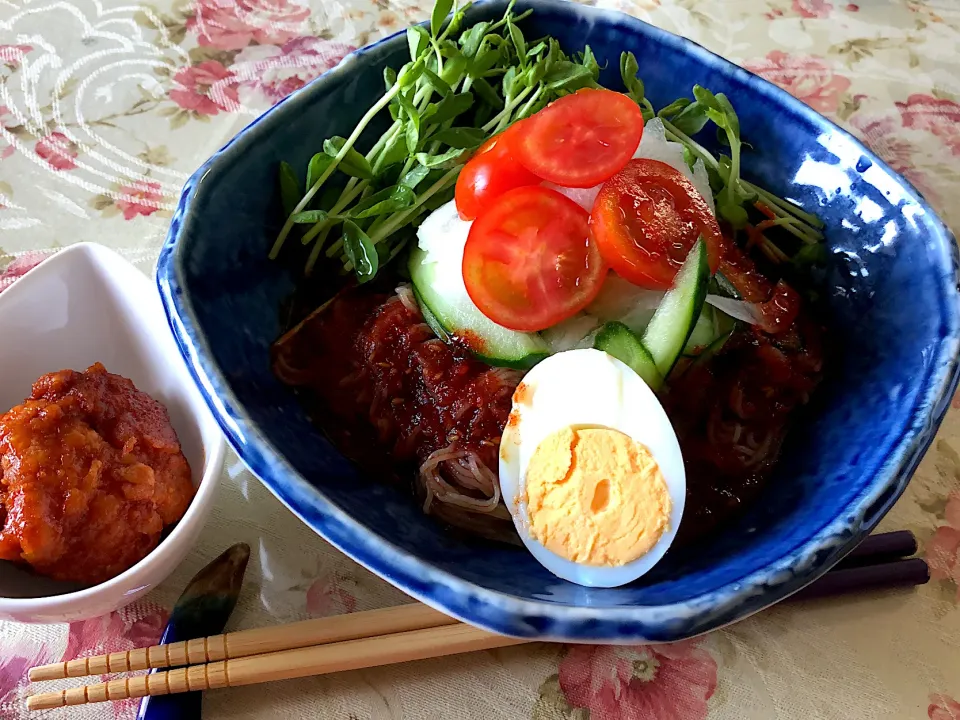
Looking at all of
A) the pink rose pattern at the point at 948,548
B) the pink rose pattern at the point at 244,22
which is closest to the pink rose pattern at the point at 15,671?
the pink rose pattern at the point at 948,548

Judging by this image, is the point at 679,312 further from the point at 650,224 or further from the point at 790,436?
the point at 790,436

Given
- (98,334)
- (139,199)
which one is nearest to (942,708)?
(98,334)

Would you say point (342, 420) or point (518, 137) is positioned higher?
point (518, 137)

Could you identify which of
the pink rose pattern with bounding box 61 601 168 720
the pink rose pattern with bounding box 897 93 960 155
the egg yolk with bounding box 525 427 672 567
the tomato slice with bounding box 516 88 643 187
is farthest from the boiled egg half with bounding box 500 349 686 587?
the pink rose pattern with bounding box 897 93 960 155

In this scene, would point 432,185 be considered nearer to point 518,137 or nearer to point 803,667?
point 518,137

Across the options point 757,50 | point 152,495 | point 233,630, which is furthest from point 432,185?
point 757,50

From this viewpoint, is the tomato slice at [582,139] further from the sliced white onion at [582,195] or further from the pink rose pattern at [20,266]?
the pink rose pattern at [20,266]
